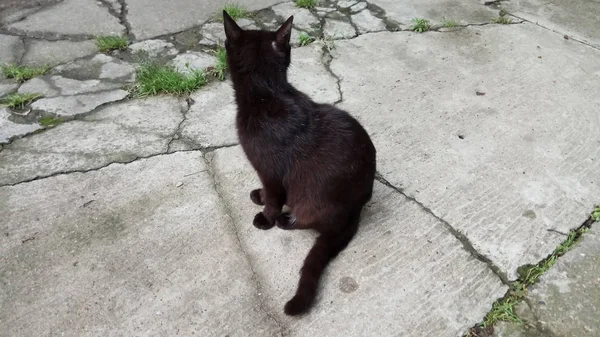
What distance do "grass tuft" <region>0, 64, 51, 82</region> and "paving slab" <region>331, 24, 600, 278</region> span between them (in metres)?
1.97

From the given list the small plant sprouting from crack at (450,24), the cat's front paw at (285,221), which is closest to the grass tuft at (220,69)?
the cat's front paw at (285,221)

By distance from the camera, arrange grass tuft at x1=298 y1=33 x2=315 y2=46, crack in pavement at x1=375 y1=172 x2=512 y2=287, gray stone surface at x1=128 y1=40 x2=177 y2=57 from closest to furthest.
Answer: crack in pavement at x1=375 y1=172 x2=512 y2=287 → gray stone surface at x1=128 y1=40 x2=177 y2=57 → grass tuft at x1=298 y1=33 x2=315 y2=46

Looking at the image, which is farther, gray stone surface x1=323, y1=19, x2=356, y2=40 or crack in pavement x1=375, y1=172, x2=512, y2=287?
gray stone surface x1=323, y1=19, x2=356, y2=40

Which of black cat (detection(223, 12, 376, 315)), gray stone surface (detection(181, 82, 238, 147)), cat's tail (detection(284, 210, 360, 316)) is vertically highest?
black cat (detection(223, 12, 376, 315))

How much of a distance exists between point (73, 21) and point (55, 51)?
1.50 feet

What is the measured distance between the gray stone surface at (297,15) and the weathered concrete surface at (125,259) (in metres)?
1.78

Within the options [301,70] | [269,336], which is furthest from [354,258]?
[301,70]

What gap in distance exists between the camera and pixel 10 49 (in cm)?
317

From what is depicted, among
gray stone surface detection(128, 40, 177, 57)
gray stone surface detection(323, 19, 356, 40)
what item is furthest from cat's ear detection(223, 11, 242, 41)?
gray stone surface detection(323, 19, 356, 40)

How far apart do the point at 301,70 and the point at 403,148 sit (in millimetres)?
989

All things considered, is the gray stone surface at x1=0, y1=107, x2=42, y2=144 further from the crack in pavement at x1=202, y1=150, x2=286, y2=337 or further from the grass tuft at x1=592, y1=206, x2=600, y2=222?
the grass tuft at x1=592, y1=206, x2=600, y2=222

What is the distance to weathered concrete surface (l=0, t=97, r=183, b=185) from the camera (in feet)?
7.55

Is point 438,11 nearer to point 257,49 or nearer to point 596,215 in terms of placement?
Result: point 596,215

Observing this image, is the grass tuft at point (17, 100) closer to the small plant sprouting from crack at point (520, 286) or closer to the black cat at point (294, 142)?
the black cat at point (294, 142)
